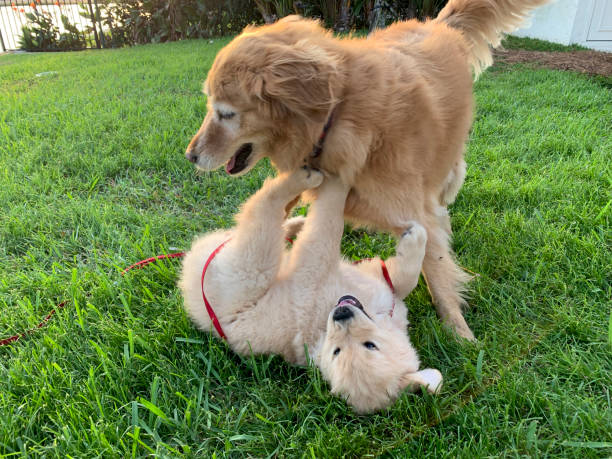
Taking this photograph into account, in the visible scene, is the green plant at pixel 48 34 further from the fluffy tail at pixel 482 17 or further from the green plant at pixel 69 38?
the fluffy tail at pixel 482 17

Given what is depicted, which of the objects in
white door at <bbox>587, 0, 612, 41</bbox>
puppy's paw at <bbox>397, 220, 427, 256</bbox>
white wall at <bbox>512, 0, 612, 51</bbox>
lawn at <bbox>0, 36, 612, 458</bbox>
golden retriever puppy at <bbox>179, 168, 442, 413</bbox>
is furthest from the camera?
white wall at <bbox>512, 0, 612, 51</bbox>

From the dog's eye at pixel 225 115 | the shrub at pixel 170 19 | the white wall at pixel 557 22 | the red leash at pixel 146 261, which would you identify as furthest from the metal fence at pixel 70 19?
the dog's eye at pixel 225 115

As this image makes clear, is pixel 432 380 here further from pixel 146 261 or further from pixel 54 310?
pixel 54 310

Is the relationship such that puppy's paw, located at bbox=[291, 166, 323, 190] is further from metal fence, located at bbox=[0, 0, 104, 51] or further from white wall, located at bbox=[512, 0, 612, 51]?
metal fence, located at bbox=[0, 0, 104, 51]

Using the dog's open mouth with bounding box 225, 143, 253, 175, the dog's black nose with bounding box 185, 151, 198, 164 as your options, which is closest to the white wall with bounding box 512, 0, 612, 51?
the dog's open mouth with bounding box 225, 143, 253, 175

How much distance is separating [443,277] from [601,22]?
341 inches

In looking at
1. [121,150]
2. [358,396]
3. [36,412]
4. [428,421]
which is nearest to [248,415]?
[358,396]

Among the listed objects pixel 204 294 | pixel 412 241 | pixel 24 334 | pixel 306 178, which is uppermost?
pixel 306 178

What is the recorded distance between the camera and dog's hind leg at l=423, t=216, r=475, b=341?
2.14 meters

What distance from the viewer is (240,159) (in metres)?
2.12

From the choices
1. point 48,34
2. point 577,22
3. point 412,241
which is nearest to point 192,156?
point 412,241

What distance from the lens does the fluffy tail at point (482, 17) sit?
322 centimetres

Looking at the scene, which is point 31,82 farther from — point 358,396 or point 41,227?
point 358,396

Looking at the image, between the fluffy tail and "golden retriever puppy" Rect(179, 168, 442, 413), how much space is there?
6.91 feet
